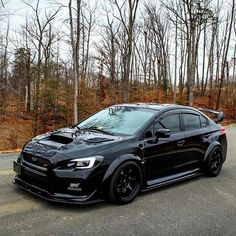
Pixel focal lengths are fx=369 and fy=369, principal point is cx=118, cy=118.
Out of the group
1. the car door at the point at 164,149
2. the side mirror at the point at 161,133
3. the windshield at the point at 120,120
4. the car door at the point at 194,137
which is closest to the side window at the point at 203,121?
the car door at the point at 194,137

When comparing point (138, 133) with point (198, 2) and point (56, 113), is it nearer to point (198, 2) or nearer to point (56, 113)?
point (56, 113)

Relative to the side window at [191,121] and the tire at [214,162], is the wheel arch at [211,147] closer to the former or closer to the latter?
the tire at [214,162]

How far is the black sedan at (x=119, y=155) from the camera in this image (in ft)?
17.6

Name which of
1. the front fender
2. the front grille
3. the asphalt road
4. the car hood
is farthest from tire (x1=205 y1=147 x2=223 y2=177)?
the front grille

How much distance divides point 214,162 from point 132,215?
132 inches

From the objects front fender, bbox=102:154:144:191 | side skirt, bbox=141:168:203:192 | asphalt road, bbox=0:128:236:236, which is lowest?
asphalt road, bbox=0:128:236:236

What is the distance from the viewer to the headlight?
537 cm

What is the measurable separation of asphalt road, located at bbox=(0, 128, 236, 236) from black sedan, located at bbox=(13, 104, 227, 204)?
0.18 metres


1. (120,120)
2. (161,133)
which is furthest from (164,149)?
(120,120)

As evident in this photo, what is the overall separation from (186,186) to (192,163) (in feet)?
1.80

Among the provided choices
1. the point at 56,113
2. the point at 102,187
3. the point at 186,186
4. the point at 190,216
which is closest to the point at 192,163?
the point at 186,186

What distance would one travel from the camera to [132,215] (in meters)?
5.36

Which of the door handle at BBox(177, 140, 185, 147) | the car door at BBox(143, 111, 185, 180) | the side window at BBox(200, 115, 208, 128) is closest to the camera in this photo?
the car door at BBox(143, 111, 185, 180)

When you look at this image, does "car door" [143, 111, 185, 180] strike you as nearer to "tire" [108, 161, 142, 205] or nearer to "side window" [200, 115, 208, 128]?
"tire" [108, 161, 142, 205]
